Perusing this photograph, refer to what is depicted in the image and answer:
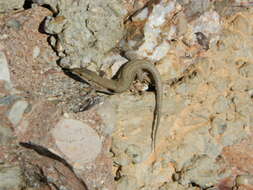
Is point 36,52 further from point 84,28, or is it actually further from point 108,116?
point 108,116

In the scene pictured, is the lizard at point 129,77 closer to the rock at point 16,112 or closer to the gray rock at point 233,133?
the rock at point 16,112

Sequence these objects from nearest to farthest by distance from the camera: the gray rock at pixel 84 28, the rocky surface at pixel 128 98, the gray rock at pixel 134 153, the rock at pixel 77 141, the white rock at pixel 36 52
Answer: the rock at pixel 77 141 → the rocky surface at pixel 128 98 → the gray rock at pixel 134 153 → the gray rock at pixel 84 28 → the white rock at pixel 36 52

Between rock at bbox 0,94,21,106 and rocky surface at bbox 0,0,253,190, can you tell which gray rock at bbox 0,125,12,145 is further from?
rock at bbox 0,94,21,106

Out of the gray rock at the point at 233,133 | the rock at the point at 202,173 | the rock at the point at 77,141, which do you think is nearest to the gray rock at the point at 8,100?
the rock at the point at 77,141

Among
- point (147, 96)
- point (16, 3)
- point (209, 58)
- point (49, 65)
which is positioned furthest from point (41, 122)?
point (209, 58)

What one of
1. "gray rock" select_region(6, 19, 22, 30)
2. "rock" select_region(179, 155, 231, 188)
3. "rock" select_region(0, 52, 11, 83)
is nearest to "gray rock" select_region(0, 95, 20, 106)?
"rock" select_region(0, 52, 11, 83)

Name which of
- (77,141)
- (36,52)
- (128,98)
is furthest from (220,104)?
(36,52)
